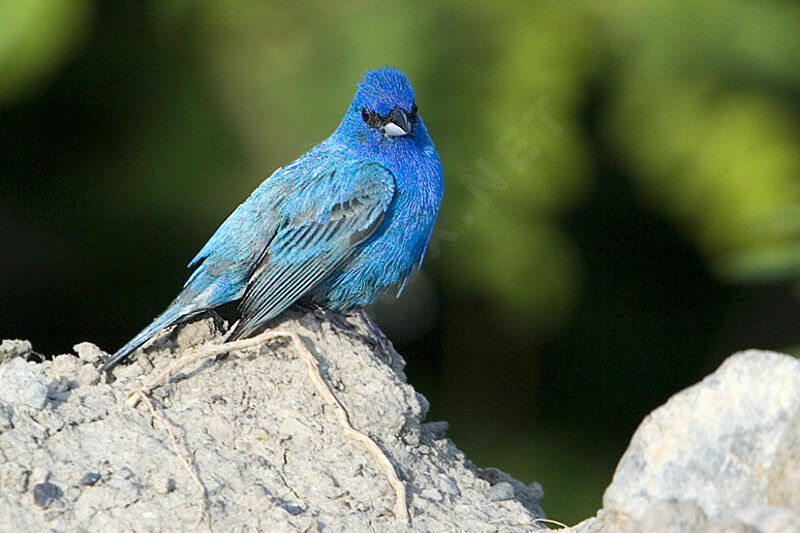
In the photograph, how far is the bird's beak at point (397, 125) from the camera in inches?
188

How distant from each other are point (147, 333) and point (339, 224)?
2.85ft

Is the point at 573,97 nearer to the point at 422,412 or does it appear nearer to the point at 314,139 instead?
the point at 314,139

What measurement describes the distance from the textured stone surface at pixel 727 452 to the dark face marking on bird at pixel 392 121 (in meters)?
2.21

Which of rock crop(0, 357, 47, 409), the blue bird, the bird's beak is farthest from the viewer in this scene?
the bird's beak

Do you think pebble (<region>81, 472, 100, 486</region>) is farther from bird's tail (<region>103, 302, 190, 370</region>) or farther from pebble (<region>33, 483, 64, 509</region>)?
bird's tail (<region>103, 302, 190, 370</region>)

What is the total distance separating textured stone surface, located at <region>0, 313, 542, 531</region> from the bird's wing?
265 mm

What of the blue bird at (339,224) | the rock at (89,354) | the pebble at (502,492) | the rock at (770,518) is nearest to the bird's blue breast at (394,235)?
the blue bird at (339,224)

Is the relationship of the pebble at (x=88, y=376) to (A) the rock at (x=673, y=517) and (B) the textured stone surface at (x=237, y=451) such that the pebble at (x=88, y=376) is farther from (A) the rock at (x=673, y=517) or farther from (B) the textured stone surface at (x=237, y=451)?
(A) the rock at (x=673, y=517)

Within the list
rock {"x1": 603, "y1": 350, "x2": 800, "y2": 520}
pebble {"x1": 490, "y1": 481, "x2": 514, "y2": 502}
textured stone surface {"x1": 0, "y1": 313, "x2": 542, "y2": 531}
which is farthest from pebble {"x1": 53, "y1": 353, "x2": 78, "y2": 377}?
rock {"x1": 603, "y1": 350, "x2": 800, "y2": 520}

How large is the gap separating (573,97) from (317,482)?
122 inches

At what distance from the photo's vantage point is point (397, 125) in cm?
478

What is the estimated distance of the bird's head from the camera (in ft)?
15.7

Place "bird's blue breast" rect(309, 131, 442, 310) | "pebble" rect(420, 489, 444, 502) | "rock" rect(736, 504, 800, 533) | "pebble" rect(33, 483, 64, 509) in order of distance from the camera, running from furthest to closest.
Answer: "bird's blue breast" rect(309, 131, 442, 310) → "pebble" rect(420, 489, 444, 502) → "pebble" rect(33, 483, 64, 509) → "rock" rect(736, 504, 800, 533)

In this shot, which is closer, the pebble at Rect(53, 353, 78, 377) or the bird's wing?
the pebble at Rect(53, 353, 78, 377)
